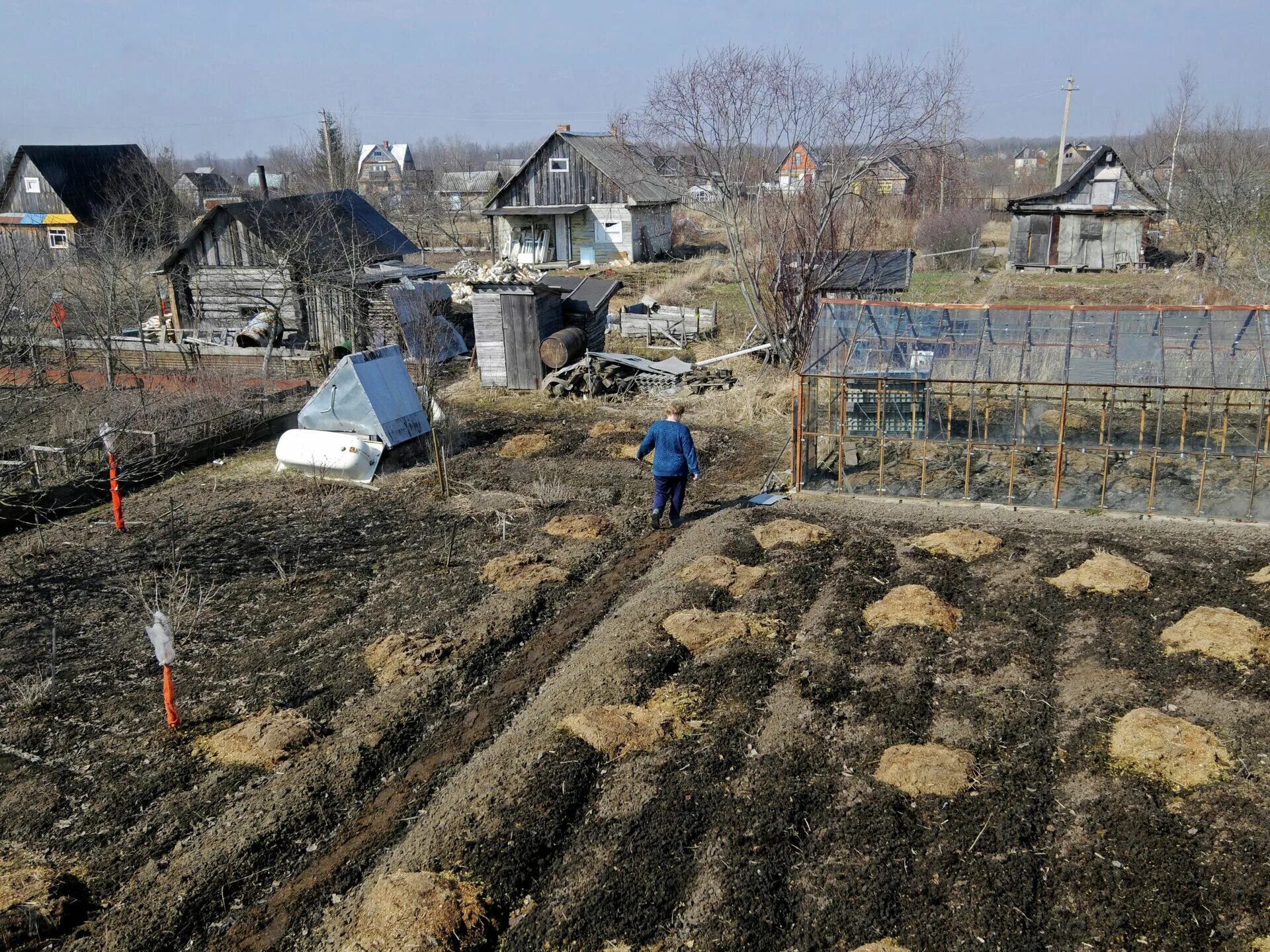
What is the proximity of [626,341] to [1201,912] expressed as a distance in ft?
65.2

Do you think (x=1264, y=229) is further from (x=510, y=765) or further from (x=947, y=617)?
(x=510, y=765)

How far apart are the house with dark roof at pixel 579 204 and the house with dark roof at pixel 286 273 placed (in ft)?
43.5

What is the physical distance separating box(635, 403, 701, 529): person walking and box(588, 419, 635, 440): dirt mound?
4.61 metres

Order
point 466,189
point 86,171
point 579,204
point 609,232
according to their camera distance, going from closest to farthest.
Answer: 1. point 579,204
2. point 609,232
3. point 86,171
4. point 466,189

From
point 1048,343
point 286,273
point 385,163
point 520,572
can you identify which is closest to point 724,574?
point 520,572

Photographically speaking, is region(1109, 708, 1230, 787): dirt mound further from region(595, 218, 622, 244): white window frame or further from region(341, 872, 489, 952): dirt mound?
region(595, 218, 622, 244): white window frame

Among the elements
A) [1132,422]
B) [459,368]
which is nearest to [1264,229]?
[1132,422]

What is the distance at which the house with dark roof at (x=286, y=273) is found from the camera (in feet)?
75.7

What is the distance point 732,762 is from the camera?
683 centimetres

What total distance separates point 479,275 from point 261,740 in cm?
2762

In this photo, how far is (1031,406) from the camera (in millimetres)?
14289

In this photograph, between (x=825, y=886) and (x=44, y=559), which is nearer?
(x=825, y=886)

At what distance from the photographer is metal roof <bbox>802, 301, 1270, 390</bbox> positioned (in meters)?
12.3

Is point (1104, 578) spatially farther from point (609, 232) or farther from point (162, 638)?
point (609, 232)
